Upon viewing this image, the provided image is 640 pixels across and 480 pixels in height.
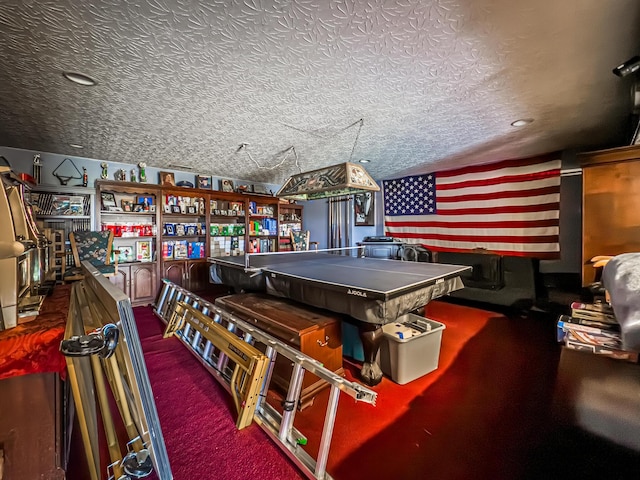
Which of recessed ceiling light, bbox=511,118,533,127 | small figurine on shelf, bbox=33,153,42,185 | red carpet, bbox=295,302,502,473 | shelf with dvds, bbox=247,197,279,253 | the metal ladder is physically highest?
recessed ceiling light, bbox=511,118,533,127

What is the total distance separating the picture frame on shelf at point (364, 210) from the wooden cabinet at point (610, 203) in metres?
4.20

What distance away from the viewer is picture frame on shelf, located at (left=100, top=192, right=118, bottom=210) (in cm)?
406

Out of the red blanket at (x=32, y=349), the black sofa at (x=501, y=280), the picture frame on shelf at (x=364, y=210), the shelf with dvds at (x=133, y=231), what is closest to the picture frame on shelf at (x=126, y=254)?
Result: the shelf with dvds at (x=133, y=231)

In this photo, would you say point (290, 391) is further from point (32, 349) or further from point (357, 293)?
point (32, 349)

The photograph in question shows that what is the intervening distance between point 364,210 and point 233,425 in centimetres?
505

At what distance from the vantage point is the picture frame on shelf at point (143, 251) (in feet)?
14.4

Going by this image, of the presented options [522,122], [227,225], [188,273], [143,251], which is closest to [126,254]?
[143,251]

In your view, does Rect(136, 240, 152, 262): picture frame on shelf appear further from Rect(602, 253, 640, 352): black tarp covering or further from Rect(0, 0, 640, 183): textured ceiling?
Rect(602, 253, 640, 352): black tarp covering

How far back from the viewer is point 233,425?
1.75 metres

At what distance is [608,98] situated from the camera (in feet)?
7.30

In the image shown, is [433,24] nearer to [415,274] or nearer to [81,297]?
[415,274]

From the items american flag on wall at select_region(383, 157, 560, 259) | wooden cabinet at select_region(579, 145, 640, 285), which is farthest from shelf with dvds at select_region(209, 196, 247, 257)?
wooden cabinet at select_region(579, 145, 640, 285)

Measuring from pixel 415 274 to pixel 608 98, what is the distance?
84.8 inches

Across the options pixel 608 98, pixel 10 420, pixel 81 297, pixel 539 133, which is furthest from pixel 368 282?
pixel 539 133
